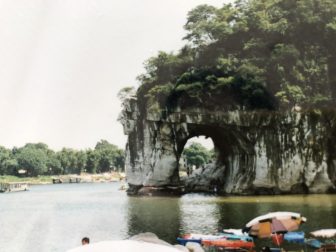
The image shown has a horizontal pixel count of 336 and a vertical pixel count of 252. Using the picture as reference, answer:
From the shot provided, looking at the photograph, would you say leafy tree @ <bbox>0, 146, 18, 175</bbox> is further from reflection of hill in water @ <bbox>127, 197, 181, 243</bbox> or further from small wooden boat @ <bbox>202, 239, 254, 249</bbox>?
small wooden boat @ <bbox>202, 239, 254, 249</bbox>

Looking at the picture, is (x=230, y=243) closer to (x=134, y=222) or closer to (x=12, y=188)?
(x=134, y=222)

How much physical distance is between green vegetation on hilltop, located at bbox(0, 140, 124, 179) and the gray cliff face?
6661 cm

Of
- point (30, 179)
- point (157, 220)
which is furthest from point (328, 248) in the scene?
point (30, 179)

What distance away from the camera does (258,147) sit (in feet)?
157

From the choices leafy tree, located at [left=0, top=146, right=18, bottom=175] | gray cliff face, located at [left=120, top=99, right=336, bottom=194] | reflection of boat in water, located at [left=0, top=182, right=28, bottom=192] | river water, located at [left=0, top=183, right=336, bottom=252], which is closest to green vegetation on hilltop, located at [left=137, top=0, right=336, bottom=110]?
gray cliff face, located at [left=120, top=99, right=336, bottom=194]

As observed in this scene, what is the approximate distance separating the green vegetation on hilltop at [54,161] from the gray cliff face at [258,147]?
66.6 metres

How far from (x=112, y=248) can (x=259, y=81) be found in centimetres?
4141

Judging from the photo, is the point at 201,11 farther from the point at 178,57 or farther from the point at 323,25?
the point at 323,25

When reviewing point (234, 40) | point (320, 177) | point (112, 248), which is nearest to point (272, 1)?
point (234, 40)

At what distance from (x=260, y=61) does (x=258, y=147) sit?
747 cm

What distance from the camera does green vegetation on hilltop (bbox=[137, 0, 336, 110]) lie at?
46.8 meters

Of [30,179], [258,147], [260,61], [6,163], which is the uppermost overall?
[260,61]

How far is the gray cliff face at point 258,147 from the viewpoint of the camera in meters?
46.6

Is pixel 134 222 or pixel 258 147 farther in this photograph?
pixel 258 147
